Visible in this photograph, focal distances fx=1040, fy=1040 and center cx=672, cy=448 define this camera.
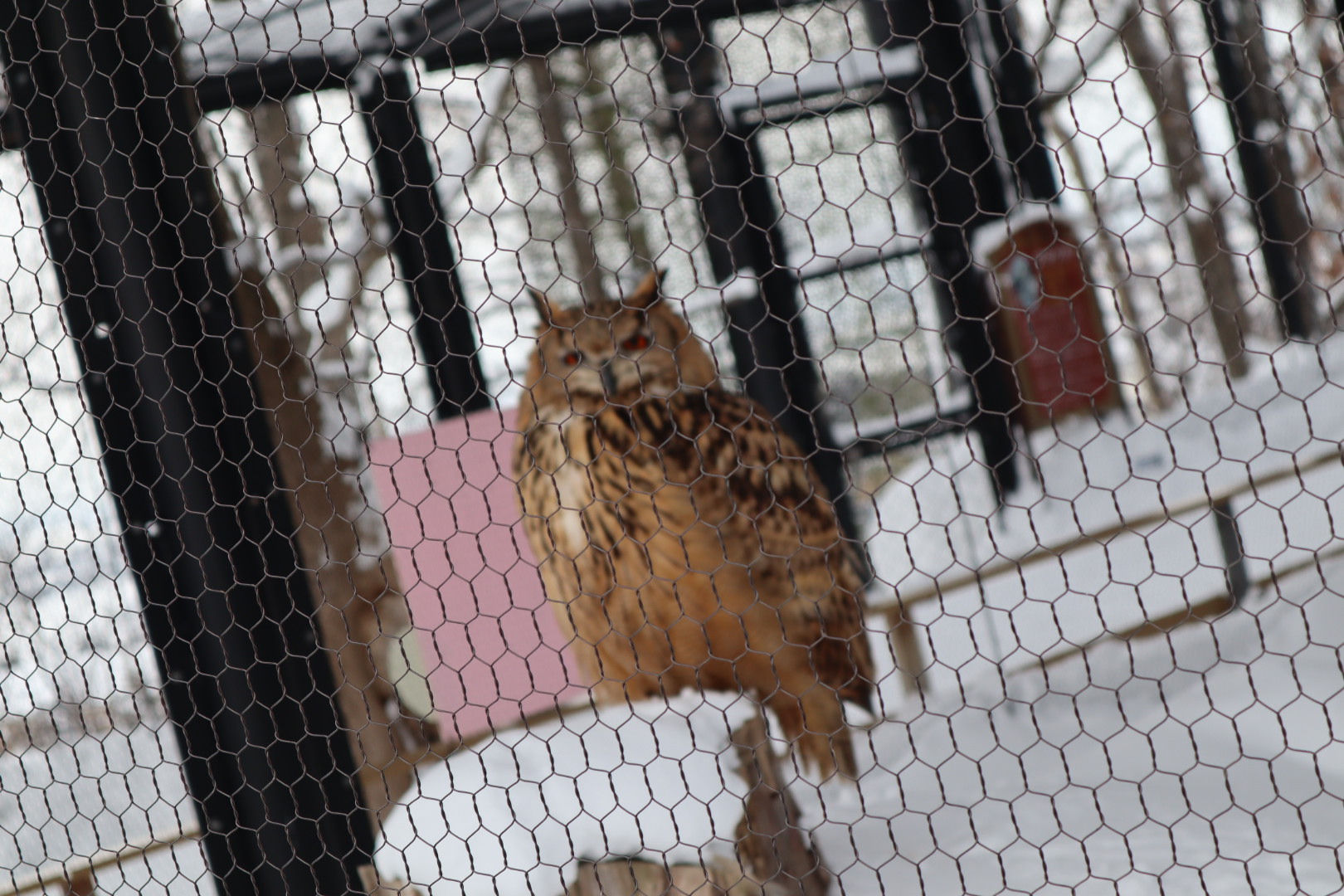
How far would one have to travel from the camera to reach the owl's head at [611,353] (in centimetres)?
140

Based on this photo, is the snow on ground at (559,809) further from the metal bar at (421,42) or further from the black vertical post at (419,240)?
the metal bar at (421,42)

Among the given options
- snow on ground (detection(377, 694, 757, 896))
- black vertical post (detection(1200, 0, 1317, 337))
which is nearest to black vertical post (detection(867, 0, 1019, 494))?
black vertical post (detection(1200, 0, 1317, 337))

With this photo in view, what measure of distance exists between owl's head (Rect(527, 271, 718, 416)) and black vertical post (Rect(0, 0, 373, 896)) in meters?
0.39

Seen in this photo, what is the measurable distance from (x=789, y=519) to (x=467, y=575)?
519 mm

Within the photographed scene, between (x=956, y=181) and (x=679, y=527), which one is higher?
(x=956, y=181)

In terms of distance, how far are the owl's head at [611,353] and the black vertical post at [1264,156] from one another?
2.02 m

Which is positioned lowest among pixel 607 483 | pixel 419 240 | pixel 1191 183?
pixel 607 483

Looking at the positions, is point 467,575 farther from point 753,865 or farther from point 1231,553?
point 1231,553

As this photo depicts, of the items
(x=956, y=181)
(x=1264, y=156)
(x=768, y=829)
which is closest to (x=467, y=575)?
(x=768, y=829)

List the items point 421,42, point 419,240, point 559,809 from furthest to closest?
point 419,240, point 421,42, point 559,809

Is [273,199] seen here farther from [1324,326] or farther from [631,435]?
[1324,326]

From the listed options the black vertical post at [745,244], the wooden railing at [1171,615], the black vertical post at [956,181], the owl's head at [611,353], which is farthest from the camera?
the black vertical post at [956,181]

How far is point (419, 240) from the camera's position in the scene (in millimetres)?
1981

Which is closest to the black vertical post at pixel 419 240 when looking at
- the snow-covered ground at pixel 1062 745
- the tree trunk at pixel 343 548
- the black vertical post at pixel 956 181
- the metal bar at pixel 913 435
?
the tree trunk at pixel 343 548
